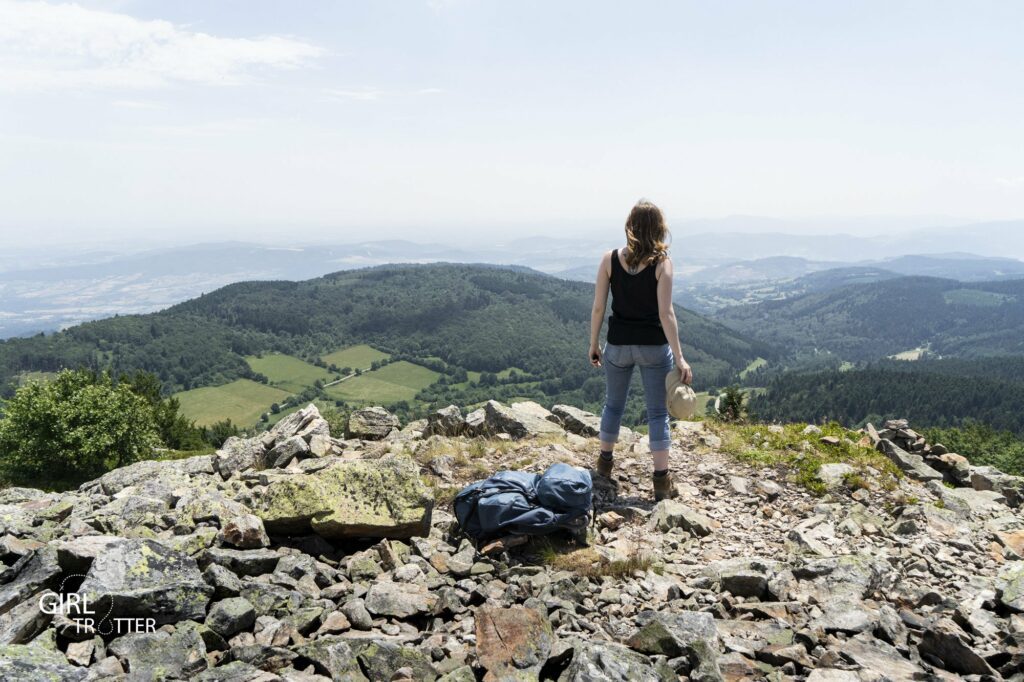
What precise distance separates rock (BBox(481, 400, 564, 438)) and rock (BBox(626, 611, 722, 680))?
762 centimetres

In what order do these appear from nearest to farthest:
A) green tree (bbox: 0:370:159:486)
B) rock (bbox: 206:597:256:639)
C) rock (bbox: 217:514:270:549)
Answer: rock (bbox: 206:597:256:639) → rock (bbox: 217:514:270:549) → green tree (bbox: 0:370:159:486)

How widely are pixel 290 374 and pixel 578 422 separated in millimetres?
190196

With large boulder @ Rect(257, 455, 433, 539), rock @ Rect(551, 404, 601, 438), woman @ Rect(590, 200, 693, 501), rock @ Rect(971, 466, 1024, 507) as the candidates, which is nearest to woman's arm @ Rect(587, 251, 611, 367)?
woman @ Rect(590, 200, 693, 501)

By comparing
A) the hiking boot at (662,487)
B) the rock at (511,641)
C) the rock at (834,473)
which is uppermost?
the rock at (511,641)

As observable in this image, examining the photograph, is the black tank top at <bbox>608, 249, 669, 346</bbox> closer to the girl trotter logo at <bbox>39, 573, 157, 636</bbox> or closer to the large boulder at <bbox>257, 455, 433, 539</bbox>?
the large boulder at <bbox>257, 455, 433, 539</bbox>

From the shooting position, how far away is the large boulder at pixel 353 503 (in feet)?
21.6

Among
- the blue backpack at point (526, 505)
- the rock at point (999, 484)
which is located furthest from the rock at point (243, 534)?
the rock at point (999, 484)

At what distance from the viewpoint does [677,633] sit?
493 cm

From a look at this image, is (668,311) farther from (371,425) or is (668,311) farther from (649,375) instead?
(371,425)

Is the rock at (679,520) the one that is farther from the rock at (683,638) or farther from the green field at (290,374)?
the green field at (290,374)

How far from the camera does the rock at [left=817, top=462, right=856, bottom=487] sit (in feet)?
30.5

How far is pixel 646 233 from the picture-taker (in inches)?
292

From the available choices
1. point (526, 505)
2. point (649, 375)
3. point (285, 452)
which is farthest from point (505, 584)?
point (285, 452)

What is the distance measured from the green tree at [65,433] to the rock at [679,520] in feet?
101
